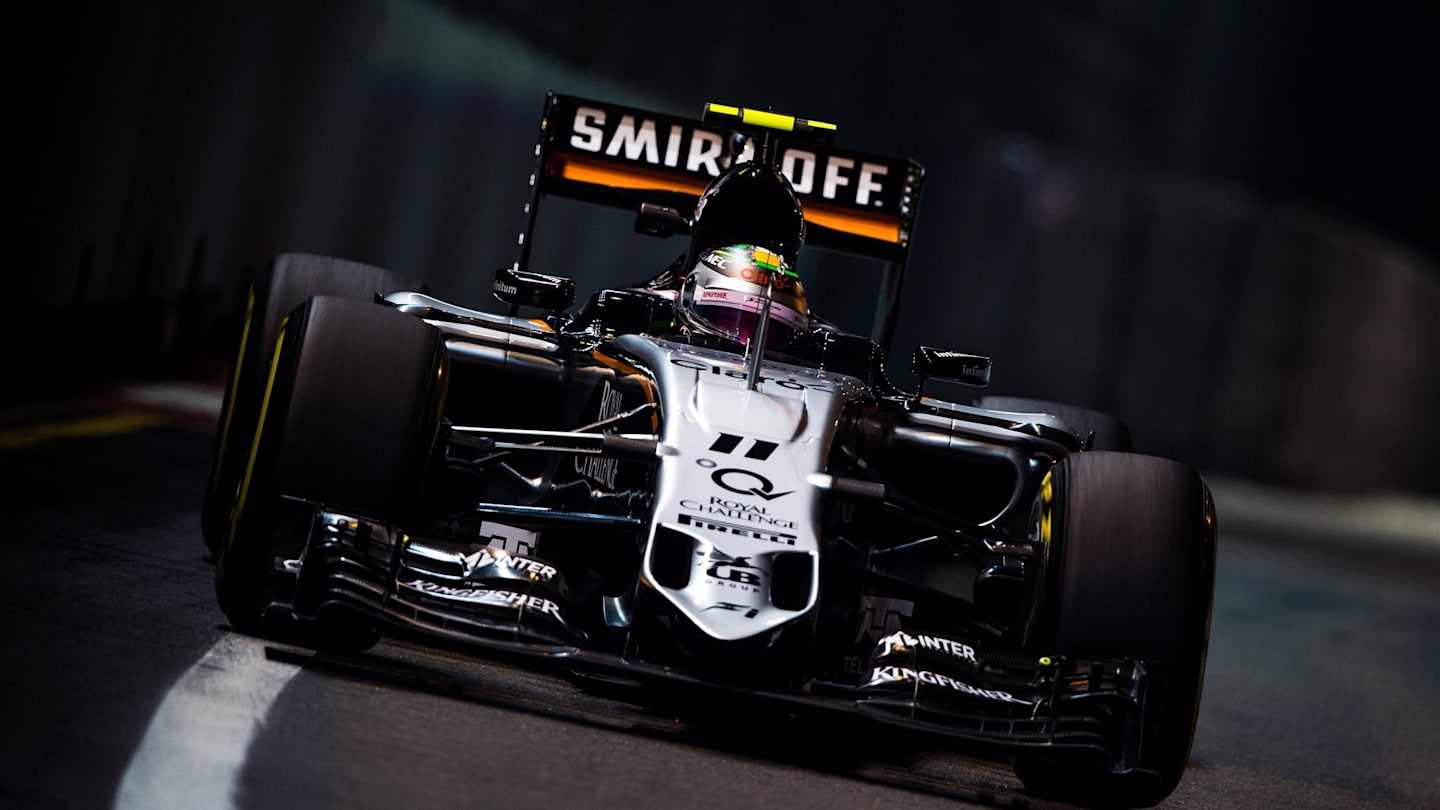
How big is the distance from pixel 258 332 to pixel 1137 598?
2998 mm

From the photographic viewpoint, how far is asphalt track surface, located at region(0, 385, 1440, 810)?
3.14 m

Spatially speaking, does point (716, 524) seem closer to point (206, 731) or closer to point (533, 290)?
point (206, 731)

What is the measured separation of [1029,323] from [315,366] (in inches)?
662

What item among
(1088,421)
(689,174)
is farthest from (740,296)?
(689,174)

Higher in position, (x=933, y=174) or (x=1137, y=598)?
(x=933, y=174)

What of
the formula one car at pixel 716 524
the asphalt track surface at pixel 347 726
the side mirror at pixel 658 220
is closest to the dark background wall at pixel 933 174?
the asphalt track surface at pixel 347 726

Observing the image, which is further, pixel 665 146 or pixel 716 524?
pixel 665 146

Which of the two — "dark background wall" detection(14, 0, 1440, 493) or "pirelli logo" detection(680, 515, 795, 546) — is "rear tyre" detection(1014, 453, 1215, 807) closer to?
"pirelli logo" detection(680, 515, 795, 546)

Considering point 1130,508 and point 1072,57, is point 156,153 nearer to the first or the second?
point 1130,508

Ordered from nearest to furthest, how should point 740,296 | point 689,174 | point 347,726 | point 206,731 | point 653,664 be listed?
point 206,731
point 347,726
point 653,664
point 740,296
point 689,174

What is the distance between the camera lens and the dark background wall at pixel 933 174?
10.2m

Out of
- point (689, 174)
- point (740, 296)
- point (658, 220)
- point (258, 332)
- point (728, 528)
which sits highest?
point (689, 174)

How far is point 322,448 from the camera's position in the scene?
4.15 metres

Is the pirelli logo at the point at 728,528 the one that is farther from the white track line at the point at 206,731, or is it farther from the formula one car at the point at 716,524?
the white track line at the point at 206,731
